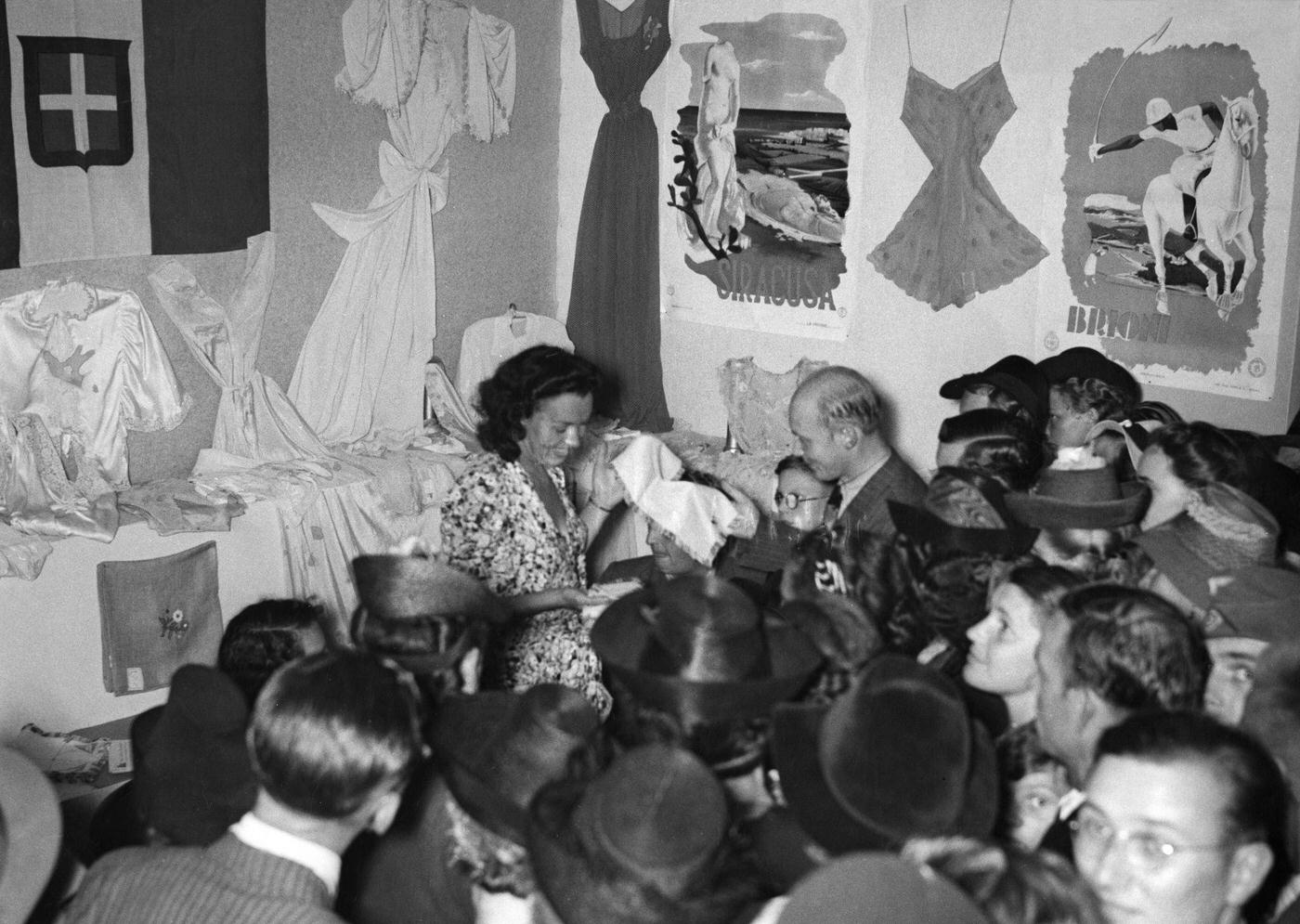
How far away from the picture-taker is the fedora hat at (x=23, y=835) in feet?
6.39

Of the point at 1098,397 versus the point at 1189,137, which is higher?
the point at 1189,137

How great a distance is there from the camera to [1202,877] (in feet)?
5.29

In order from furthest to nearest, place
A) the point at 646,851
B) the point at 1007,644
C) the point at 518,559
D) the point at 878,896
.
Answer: the point at 518,559
the point at 1007,644
the point at 646,851
the point at 878,896

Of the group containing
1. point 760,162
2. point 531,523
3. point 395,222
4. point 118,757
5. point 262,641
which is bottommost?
point 118,757

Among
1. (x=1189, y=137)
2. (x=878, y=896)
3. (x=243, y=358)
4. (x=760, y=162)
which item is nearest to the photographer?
(x=878, y=896)

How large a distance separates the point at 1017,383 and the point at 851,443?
128 cm

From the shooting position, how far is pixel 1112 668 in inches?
79.0

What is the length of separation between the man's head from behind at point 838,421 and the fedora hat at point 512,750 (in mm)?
1542

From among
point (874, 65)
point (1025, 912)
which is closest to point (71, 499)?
point (874, 65)

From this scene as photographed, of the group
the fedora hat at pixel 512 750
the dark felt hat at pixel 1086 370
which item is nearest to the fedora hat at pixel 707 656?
the fedora hat at pixel 512 750

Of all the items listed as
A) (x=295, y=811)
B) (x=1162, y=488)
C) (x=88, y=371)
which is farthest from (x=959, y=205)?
(x=295, y=811)

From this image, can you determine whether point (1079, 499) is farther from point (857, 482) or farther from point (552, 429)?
point (552, 429)

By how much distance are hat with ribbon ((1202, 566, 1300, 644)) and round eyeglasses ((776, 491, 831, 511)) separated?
1.60 metres

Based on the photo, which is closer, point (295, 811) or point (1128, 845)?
point (1128, 845)
